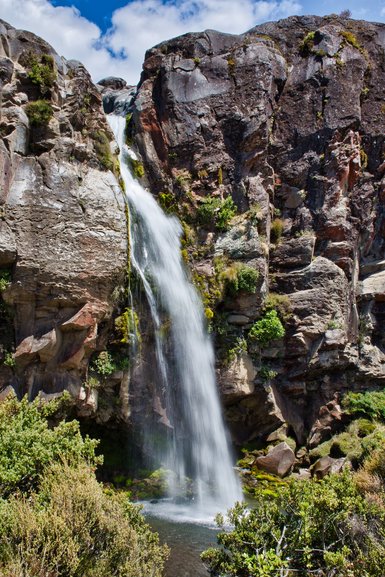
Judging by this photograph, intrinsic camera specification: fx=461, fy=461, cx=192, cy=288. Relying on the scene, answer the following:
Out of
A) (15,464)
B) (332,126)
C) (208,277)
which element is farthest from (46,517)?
(332,126)

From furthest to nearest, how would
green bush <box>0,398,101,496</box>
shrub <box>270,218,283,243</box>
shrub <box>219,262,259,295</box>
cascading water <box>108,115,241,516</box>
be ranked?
shrub <box>270,218,283,243</box> → shrub <box>219,262,259,295</box> → cascading water <box>108,115,241,516</box> → green bush <box>0,398,101,496</box>

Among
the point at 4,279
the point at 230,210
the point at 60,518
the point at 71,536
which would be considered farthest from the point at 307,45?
the point at 71,536

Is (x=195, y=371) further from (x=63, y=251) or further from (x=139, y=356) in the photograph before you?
(x=63, y=251)

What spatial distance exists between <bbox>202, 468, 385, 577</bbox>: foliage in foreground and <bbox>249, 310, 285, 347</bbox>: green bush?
1170 cm

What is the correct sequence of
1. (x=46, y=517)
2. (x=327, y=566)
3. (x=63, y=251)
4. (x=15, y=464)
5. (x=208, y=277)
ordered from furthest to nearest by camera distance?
(x=208, y=277) → (x=63, y=251) → (x=15, y=464) → (x=327, y=566) → (x=46, y=517)

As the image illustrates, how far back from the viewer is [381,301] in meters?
24.8

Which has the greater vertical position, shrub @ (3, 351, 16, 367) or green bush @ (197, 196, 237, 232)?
green bush @ (197, 196, 237, 232)

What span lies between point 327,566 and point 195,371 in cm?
1230

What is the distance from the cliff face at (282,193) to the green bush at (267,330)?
0.19 m

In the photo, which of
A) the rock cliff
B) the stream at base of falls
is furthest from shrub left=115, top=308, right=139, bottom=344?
the stream at base of falls

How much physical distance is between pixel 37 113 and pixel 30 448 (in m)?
13.4

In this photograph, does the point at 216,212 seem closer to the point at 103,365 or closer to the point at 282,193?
the point at 282,193

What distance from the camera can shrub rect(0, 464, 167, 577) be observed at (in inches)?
254

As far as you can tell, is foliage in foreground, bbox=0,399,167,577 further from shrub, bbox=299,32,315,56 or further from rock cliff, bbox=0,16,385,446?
shrub, bbox=299,32,315,56
